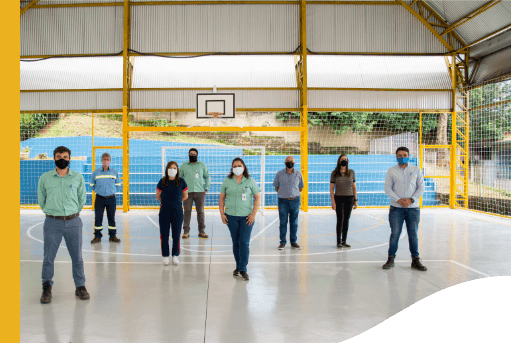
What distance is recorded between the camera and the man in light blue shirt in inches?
243

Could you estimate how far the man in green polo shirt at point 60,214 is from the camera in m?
4.82

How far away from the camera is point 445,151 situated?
25.9 metres

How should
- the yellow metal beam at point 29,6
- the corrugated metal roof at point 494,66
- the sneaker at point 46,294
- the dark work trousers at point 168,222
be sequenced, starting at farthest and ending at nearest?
the yellow metal beam at point 29,6
the corrugated metal roof at point 494,66
the dark work trousers at point 168,222
the sneaker at point 46,294

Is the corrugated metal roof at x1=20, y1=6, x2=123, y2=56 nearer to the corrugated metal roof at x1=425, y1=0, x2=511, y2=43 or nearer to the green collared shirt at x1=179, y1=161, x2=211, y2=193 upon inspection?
the green collared shirt at x1=179, y1=161, x2=211, y2=193

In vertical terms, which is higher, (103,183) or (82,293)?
(103,183)

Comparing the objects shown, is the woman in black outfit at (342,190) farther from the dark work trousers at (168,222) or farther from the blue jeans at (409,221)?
the dark work trousers at (168,222)

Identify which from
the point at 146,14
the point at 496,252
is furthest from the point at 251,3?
the point at 496,252

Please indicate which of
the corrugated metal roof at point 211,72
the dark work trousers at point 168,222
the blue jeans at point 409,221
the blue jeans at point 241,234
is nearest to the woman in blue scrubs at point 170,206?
the dark work trousers at point 168,222

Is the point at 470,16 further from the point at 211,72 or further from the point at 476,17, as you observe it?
the point at 211,72

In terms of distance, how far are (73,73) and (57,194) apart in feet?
39.3

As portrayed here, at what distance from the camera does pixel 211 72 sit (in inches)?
586

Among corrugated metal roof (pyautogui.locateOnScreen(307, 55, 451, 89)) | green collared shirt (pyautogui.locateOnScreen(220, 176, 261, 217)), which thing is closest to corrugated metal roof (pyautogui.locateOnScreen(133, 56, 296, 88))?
corrugated metal roof (pyautogui.locateOnScreen(307, 55, 451, 89))

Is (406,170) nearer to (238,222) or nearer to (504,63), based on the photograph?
(238,222)

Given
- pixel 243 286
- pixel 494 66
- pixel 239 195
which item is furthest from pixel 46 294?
pixel 494 66
